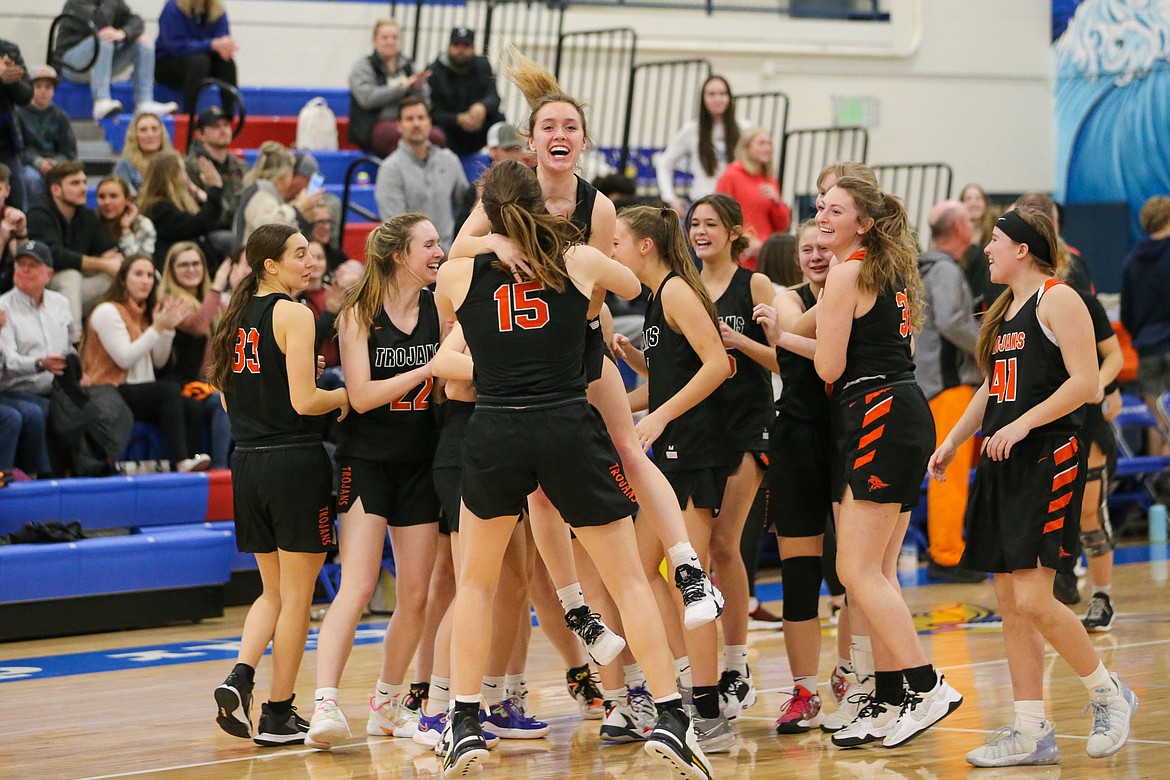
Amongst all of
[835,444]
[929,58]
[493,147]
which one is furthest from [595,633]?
[929,58]

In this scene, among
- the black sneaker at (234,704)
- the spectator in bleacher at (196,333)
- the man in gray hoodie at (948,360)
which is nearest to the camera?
the black sneaker at (234,704)

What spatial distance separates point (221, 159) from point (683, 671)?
→ 243 inches

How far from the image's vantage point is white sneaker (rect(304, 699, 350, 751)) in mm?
4809

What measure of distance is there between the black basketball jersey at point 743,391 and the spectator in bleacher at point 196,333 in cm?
414

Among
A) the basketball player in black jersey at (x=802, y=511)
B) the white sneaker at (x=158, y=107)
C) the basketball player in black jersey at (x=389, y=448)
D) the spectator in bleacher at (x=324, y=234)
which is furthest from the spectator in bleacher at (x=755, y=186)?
the basketball player in black jersey at (x=389, y=448)

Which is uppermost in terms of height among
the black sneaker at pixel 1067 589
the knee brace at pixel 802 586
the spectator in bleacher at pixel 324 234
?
the spectator in bleacher at pixel 324 234

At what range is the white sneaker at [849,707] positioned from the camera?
4.97 metres

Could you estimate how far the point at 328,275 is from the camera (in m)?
9.03

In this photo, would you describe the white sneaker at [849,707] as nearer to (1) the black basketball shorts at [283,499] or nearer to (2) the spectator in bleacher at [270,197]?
(1) the black basketball shorts at [283,499]

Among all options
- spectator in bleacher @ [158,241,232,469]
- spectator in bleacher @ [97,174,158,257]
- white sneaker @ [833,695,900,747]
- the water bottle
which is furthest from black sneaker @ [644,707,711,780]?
the water bottle

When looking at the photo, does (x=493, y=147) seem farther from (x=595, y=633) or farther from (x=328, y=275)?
(x=595, y=633)

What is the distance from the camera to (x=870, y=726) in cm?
475

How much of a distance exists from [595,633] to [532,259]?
1143 millimetres

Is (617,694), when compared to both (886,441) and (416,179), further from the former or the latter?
(416,179)
